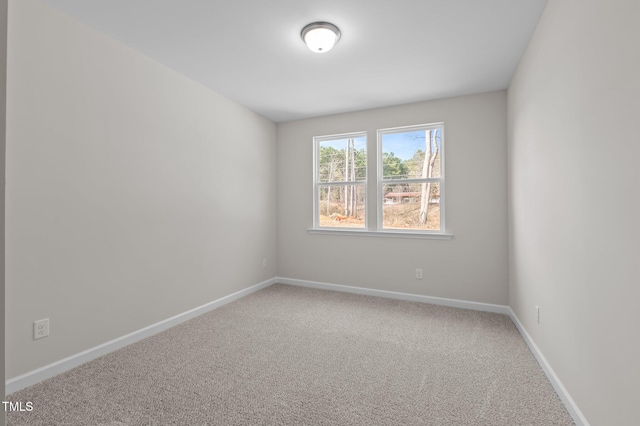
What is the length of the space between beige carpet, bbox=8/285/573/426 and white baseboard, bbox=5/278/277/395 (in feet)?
0.20

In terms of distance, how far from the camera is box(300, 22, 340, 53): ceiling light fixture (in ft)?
7.16

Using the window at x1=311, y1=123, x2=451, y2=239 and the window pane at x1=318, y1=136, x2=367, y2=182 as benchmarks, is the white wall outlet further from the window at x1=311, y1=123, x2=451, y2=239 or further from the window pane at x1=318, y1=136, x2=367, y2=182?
the window pane at x1=318, y1=136, x2=367, y2=182

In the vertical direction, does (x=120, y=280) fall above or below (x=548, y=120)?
below

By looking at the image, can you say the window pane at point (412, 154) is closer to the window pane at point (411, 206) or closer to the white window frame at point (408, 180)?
the white window frame at point (408, 180)

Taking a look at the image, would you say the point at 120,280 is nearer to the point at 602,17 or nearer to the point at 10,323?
the point at 10,323

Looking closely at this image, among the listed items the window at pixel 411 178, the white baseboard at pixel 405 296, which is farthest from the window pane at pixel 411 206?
the white baseboard at pixel 405 296

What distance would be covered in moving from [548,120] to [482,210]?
1.57 m

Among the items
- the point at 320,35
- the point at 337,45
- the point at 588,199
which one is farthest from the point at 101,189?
the point at 588,199

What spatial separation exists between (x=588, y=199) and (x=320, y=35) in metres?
1.97

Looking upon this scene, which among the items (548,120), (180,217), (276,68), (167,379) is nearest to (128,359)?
(167,379)

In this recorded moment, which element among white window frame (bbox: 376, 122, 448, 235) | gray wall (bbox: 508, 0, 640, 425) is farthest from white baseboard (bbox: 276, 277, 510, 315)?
gray wall (bbox: 508, 0, 640, 425)

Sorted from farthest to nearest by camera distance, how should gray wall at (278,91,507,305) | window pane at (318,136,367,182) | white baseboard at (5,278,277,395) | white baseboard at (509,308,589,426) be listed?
1. window pane at (318,136,367,182)
2. gray wall at (278,91,507,305)
3. white baseboard at (5,278,277,395)
4. white baseboard at (509,308,589,426)

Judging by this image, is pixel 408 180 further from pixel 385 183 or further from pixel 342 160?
pixel 342 160

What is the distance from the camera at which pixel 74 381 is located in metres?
1.97
